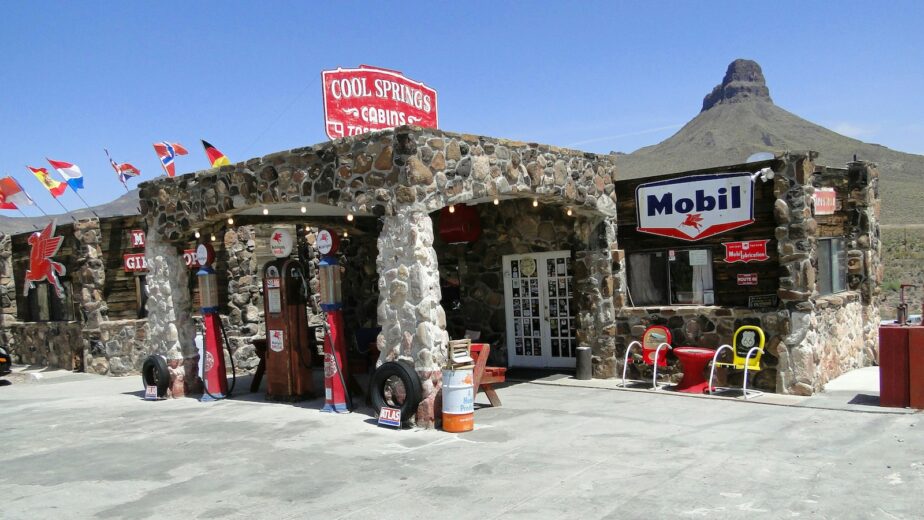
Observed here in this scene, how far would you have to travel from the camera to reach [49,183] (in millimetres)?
17469

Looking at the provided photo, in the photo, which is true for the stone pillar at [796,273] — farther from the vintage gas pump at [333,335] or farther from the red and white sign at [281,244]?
the red and white sign at [281,244]

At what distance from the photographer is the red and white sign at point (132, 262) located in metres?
16.6

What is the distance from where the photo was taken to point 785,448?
7.77 metres

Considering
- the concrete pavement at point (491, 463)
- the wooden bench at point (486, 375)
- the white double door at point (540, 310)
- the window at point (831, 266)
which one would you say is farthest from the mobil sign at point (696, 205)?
the wooden bench at point (486, 375)

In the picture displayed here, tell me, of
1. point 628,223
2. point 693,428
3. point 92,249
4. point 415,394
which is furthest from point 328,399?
point 92,249

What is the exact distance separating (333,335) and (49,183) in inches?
418

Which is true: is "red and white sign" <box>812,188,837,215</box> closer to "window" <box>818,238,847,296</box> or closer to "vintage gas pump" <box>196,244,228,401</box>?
"window" <box>818,238,847,296</box>

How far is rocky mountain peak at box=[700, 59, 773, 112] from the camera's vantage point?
99562mm

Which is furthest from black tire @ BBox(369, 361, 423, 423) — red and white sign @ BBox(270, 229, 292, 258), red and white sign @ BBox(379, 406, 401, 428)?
red and white sign @ BBox(270, 229, 292, 258)

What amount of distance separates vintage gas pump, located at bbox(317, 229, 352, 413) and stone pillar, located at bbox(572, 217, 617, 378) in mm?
4185

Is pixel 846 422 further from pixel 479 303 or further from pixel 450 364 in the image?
pixel 479 303

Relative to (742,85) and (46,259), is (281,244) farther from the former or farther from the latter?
(742,85)

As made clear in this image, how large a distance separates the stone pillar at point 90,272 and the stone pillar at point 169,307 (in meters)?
4.46

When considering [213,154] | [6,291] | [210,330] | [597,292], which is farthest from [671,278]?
[6,291]
